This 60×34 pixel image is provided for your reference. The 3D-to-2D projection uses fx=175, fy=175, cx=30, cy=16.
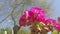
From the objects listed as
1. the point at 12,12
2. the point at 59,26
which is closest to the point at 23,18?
the point at 59,26

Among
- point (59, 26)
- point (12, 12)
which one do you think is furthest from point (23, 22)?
point (12, 12)

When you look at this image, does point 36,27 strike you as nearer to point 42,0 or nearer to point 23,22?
point 23,22

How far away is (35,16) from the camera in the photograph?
38.3 inches

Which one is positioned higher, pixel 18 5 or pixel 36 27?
pixel 36 27

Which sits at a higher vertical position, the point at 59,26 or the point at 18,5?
the point at 59,26

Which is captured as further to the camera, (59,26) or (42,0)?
(42,0)

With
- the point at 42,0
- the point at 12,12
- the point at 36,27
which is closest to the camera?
the point at 36,27

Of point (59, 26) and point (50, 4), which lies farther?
point (50, 4)

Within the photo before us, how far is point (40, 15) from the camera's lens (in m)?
0.98

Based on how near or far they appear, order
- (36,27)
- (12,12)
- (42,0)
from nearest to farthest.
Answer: (36,27) < (12,12) < (42,0)

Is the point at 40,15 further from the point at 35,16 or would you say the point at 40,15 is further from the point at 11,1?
the point at 11,1

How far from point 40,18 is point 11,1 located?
456 cm

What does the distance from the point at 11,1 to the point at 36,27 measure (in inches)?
180

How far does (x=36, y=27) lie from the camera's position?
958 mm
